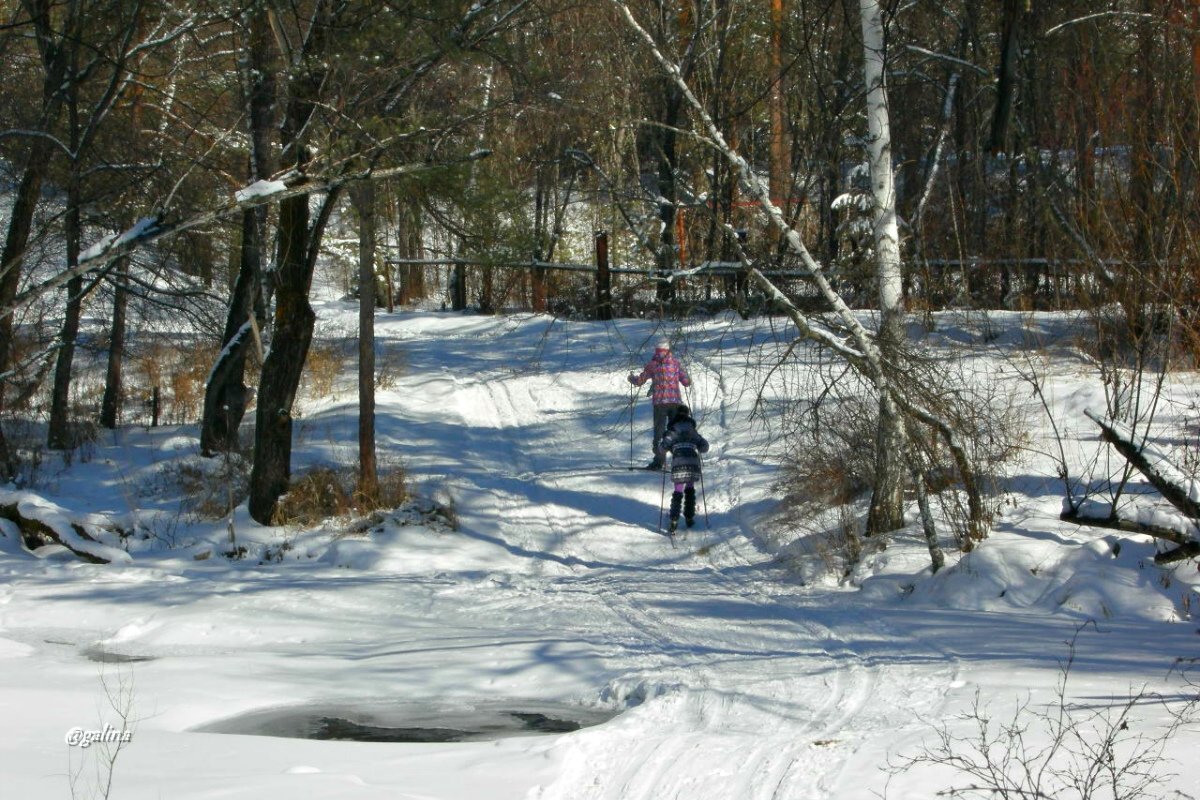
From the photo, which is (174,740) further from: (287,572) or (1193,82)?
(1193,82)

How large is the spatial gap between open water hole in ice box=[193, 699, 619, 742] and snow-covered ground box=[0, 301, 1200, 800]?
0.11ft

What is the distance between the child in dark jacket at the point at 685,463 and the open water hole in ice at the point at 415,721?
5717mm

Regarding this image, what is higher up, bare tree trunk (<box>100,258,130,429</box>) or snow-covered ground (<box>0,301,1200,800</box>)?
bare tree trunk (<box>100,258,130,429</box>)

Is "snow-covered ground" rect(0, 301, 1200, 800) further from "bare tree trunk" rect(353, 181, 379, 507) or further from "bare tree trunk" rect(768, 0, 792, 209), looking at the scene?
"bare tree trunk" rect(768, 0, 792, 209)

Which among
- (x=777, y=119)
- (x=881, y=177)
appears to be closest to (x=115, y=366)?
(x=777, y=119)

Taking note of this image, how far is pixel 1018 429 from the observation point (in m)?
11.2

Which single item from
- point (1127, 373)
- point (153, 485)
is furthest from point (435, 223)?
point (1127, 373)

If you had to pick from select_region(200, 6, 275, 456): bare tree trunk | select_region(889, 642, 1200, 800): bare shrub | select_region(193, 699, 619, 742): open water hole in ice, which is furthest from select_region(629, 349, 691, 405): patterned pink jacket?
select_region(889, 642, 1200, 800): bare shrub

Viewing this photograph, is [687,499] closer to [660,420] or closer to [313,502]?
[660,420]

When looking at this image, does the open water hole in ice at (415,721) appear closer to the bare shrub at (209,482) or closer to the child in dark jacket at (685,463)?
the child in dark jacket at (685,463)

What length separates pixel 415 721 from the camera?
6.19 meters

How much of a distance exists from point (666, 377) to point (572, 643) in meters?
6.37

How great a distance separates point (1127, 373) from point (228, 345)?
11166 mm

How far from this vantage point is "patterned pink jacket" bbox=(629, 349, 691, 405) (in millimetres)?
13469
